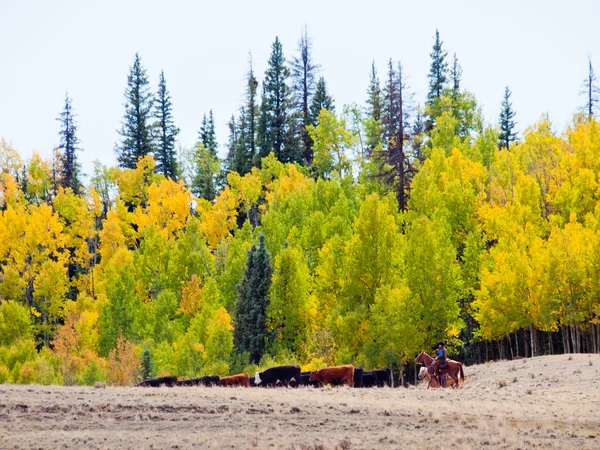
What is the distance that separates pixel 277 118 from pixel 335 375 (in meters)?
70.5

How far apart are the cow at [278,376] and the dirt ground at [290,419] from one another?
4.77 meters

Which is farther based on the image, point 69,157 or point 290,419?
point 69,157

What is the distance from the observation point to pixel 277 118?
100750mm

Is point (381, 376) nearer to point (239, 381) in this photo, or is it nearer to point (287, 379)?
point (287, 379)

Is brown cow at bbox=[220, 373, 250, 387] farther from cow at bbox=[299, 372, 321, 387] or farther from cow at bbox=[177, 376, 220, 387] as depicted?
cow at bbox=[299, 372, 321, 387]

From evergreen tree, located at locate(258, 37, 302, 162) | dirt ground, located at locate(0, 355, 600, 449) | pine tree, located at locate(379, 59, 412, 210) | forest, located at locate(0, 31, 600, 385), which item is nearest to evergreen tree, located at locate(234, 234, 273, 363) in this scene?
forest, located at locate(0, 31, 600, 385)

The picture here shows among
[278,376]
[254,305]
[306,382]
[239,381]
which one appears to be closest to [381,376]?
[306,382]

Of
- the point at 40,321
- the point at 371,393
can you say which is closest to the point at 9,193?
the point at 40,321

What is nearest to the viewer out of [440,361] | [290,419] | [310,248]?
[290,419]

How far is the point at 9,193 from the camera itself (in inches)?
3366

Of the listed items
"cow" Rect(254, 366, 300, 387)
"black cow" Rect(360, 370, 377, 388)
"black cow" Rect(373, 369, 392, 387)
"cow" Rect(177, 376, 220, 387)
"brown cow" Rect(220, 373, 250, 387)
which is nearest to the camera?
"cow" Rect(177, 376, 220, 387)

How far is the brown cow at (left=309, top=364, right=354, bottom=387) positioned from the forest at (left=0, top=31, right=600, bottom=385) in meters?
15.5

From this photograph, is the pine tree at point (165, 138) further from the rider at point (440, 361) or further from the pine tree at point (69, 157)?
the rider at point (440, 361)

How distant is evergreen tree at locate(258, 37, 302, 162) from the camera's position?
98.6 meters
